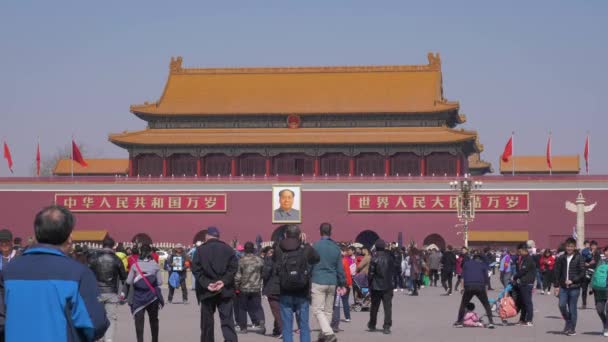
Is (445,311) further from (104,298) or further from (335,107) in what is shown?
(335,107)

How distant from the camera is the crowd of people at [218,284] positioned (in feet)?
19.5

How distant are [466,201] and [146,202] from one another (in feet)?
52.4

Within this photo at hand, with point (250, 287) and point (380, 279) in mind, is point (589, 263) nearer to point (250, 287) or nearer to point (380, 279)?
point (380, 279)

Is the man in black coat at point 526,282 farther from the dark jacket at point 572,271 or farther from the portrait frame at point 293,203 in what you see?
the portrait frame at point 293,203

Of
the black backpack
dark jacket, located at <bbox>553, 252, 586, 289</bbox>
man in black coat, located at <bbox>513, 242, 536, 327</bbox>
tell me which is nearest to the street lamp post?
man in black coat, located at <bbox>513, 242, 536, 327</bbox>

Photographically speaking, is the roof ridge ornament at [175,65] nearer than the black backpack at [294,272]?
No

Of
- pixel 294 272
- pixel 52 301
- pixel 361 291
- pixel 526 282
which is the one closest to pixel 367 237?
pixel 361 291

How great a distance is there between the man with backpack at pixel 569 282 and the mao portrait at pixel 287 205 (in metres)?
35.7

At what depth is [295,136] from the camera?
182ft

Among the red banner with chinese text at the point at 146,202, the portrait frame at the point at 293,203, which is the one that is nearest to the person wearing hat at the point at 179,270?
the portrait frame at the point at 293,203

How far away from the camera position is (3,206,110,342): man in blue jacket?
5.92m

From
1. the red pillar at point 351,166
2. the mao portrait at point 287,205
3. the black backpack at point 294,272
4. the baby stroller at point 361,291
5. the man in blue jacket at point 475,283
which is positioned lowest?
the baby stroller at point 361,291

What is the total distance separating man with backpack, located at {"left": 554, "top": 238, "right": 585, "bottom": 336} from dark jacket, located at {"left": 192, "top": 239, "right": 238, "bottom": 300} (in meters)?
5.82

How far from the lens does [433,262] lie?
33531 millimetres
